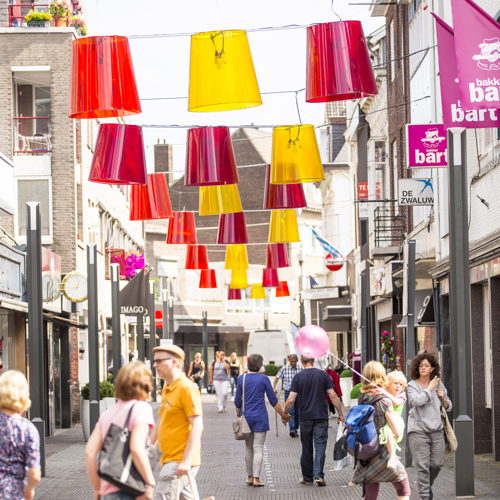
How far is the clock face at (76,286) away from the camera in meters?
24.1

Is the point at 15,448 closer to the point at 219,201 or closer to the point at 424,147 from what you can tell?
the point at 219,201

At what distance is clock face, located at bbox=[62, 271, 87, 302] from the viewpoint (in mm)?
24125

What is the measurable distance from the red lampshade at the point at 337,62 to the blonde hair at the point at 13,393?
6431 mm

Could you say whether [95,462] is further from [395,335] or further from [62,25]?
[62,25]

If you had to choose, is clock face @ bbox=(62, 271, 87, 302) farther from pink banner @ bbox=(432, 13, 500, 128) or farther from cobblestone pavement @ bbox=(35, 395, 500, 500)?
pink banner @ bbox=(432, 13, 500, 128)

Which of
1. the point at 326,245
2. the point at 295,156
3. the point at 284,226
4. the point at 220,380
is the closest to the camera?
the point at 295,156

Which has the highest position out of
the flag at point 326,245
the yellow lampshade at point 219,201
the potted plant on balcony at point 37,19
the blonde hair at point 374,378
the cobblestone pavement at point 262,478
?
the potted plant on balcony at point 37,19

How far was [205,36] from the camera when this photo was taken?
12367mm

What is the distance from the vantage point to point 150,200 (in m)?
17.7

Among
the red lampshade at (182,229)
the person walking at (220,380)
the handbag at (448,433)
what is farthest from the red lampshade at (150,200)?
the person walking at (220,380)

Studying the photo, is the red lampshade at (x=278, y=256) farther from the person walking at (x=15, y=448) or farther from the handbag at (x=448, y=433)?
the person walking at (x=15, y=448)

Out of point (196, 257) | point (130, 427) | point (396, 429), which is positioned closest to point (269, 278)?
point (196, 257)

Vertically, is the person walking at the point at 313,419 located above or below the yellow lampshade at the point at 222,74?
below

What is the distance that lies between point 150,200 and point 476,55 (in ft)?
27.0
